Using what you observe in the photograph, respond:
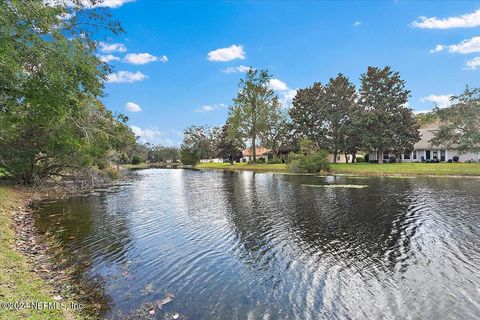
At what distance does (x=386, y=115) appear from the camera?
52250 millimetres

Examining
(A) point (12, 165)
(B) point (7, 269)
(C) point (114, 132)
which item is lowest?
(B) point (7, 269)

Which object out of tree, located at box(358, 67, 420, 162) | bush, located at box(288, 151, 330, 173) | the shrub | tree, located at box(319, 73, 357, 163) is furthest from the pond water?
tree, located at box(319, 73, 357, 163)

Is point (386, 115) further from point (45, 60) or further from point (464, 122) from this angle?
point (45, 60)

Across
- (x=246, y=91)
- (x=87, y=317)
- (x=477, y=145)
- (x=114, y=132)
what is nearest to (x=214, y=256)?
(x=87, y=317)

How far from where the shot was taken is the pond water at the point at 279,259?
263 inches

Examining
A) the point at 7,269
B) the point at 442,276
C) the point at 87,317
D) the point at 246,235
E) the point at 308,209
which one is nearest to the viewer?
the point at 87,317

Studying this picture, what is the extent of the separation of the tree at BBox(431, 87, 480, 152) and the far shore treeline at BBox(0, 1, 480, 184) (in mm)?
138

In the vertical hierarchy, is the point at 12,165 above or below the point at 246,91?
below

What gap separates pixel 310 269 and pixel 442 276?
3.55m

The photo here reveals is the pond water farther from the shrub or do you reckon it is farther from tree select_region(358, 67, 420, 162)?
tree select_region(358, 67, 420, 162)

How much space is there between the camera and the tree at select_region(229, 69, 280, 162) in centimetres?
6762

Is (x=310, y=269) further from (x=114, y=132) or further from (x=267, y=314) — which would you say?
(x=114, y=132)

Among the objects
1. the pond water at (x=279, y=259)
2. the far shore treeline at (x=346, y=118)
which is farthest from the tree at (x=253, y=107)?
the pond water at (x=279, y=259)

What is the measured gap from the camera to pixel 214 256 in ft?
33.0
